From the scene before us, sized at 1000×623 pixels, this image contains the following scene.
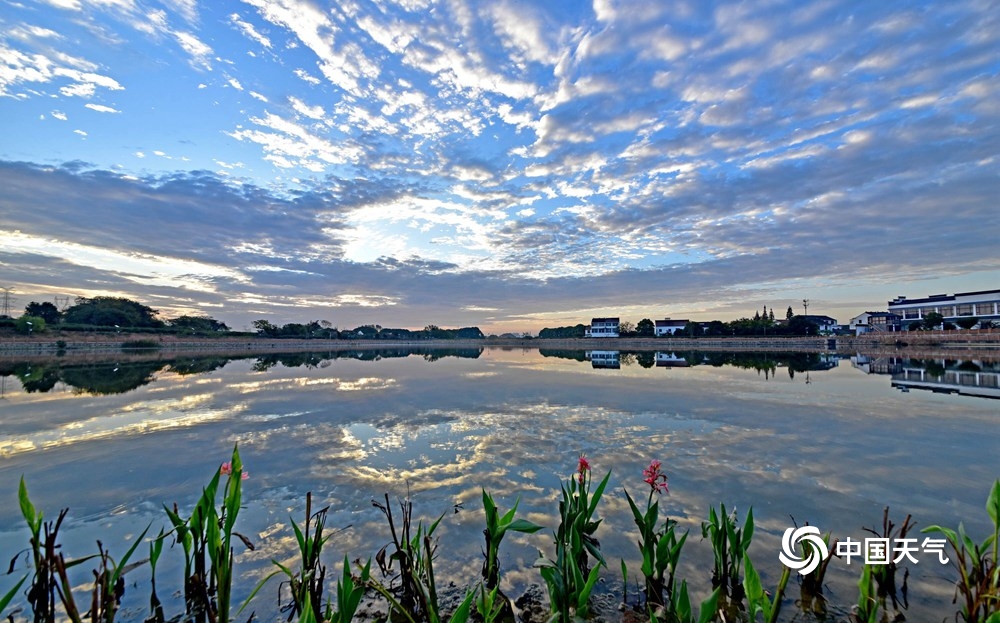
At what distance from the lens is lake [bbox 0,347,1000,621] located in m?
4.20

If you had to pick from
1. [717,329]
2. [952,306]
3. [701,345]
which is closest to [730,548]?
[701,345]

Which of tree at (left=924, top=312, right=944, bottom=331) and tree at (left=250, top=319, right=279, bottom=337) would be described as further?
tree at (left=250, top=319, right=279, bottom=337)

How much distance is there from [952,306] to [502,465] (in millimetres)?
99954

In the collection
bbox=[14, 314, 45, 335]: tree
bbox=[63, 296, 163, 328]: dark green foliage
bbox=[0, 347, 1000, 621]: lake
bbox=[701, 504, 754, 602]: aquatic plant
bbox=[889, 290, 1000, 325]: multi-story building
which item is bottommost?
bbox=[0, 347, 1000, 621]: lake

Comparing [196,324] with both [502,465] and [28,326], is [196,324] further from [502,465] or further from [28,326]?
[502,465]

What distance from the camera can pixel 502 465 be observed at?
687 cm

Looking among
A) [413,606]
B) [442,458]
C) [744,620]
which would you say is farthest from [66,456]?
[744,620]

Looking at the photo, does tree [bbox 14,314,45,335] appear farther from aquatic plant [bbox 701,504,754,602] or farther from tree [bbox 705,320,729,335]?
tree [bbox 705,320,729,335]

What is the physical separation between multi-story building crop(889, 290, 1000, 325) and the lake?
7812cm

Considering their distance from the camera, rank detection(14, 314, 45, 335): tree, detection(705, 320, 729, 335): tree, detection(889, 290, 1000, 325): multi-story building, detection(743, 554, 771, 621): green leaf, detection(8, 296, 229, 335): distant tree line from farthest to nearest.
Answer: detection(705, 320, 729, 335): tree < detection(8, 296, 229, 335): distant tree line < detection(889, 290, 1000, 325): multi-story building < detection(14, 314, 45, 335): tree < detection(743, 554, 771, 621): green leaf

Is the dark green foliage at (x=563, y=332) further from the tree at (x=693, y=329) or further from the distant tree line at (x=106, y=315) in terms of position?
the distant tree line at (x=106, y=315)

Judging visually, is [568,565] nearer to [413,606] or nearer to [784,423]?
A: [413,606]

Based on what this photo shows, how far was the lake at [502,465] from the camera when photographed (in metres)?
4.20

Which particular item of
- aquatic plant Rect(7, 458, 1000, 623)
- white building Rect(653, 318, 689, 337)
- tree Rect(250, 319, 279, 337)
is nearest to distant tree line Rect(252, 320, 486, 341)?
tree Rect(250, 319, 279, 337)
